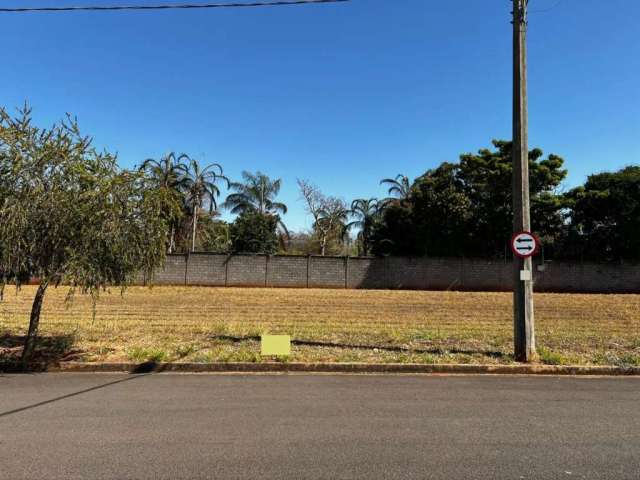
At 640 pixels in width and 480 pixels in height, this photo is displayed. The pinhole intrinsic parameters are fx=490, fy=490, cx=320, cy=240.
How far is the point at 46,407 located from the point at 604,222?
121ft

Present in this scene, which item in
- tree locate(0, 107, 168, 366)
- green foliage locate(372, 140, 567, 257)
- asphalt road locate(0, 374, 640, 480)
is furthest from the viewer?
green foliage locate(372, 140, 567, 257)

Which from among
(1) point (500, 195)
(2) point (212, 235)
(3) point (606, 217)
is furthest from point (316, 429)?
(2) point (212, 235)

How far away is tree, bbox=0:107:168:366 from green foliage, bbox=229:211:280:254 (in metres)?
31.1

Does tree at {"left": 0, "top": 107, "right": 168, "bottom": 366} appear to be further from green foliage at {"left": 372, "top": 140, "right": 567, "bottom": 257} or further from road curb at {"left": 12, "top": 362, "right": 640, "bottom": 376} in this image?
green foliage at {"left": 372, "top": 140, "right": 567, "bottom": 257}

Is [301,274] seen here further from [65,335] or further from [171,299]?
[65,335]

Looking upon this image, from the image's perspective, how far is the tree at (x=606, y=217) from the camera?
3344cm

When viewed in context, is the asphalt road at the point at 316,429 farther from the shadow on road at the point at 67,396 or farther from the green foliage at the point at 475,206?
the green foliage at the point at 475,206

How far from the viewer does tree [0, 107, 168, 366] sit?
8.67 meters

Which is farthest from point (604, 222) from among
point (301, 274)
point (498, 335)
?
point (498, 335)

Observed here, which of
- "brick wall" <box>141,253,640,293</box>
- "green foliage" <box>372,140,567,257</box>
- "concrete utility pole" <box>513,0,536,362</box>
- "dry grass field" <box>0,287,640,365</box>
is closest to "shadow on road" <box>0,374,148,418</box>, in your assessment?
"dry grass field" <box>0,287,640,365</box>

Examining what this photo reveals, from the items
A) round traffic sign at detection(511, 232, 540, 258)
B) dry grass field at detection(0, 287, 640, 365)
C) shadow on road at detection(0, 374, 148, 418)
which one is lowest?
shadow on road at detection(0, 374, 148, 418)

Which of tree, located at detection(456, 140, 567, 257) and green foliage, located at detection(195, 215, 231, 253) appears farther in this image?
green foliage, located at detection(195, 215, 231, 253)

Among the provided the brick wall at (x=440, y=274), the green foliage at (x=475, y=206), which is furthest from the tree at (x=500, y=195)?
the brick wall at (x=440, y=274)

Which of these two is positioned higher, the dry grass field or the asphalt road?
the dry grass field
